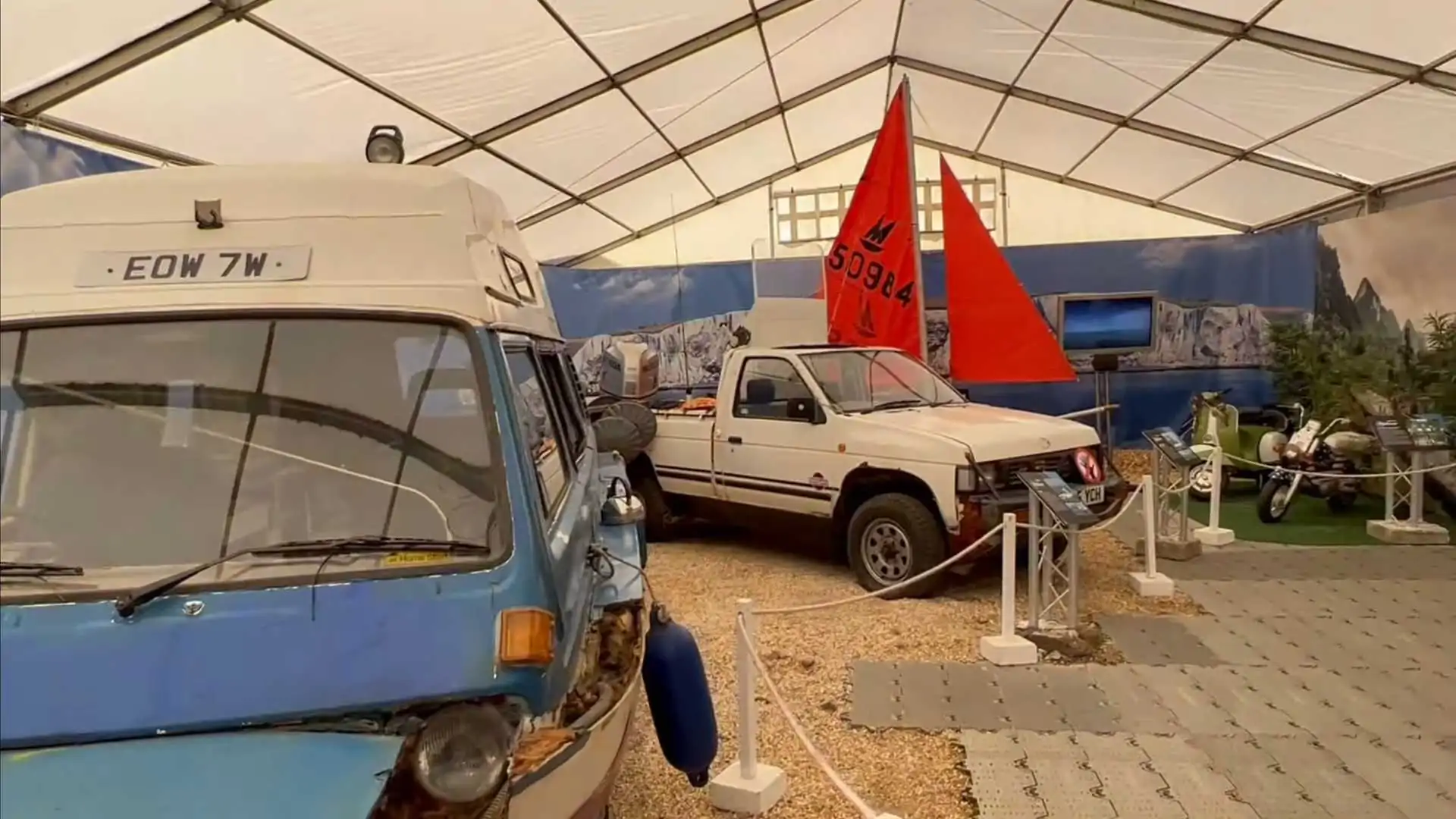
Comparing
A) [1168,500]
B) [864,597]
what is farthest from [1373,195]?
[864,597]

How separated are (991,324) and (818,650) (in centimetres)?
357

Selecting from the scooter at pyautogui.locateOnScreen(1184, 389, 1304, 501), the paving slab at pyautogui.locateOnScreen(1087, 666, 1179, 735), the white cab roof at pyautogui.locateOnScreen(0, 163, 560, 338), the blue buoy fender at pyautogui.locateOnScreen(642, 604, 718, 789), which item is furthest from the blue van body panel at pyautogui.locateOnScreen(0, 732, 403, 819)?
the scooter at pyautogui.locateOnScreen(1184, 389, 1304, 501)

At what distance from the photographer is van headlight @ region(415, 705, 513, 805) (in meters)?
1.99

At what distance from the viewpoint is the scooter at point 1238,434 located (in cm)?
1023

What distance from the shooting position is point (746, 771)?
12.8ft

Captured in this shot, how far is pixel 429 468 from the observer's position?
251 cm

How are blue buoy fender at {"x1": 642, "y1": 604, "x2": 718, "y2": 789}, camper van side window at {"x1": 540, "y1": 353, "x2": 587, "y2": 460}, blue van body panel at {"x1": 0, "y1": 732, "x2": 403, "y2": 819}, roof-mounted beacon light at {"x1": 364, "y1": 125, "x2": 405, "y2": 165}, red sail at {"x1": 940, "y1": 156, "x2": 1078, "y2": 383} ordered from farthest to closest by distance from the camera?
red sail at {"x1": 940, "y1": 156, "x2": 1078, "y2": 383}
camper van side window at {"x1": 540, "y1": 353, "x2": 587, "y2": 460}
roof-mounted beacon light at {"x1": 364, "y1": 125, "x2": 405, "y2": 165}
blue buoy fender at {"x1": 642, "y1": 604, "x2": 718, "y2": 789}
blue van body panel at {"x1": 0, "y1": 732, "x2": 403, "y2": 819}

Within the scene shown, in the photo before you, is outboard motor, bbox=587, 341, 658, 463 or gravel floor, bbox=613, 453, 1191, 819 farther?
A: outboard motor, bbox=587, 341, 658, 463

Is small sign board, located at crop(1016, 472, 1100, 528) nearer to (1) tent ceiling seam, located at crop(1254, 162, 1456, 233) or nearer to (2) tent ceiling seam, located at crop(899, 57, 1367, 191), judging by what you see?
(2) tent ceiling seam, located at crop(899, 57, 1367, 191)

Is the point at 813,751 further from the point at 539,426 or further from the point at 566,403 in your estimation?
the point at 566,403

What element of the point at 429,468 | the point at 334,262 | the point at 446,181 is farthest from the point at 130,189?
the point at 429,468

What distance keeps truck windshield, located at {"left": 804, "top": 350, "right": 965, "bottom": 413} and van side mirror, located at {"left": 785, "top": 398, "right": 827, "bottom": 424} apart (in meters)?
0.13

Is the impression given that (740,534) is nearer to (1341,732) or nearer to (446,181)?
(1341,732)

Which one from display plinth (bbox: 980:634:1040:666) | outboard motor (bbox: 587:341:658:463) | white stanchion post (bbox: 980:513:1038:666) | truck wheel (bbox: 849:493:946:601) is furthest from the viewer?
outboard motor (bbox: 587:341:658:463)
